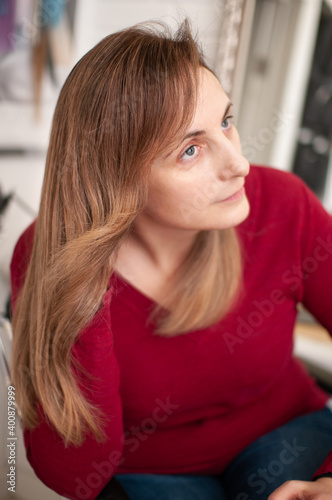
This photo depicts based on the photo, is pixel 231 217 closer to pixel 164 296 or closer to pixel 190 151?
pixel 190 151

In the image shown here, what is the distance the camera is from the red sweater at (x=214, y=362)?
0.88 m

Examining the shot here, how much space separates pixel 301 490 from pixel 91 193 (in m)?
0.54

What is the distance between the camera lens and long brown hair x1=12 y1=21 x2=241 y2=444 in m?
0.73

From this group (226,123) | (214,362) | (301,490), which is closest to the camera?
(301,490)

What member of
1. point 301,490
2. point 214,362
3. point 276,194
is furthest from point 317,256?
point 301,490

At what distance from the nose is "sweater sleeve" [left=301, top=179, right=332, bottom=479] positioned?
0.23 metres

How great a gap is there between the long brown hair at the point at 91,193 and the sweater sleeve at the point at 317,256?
0.72ft

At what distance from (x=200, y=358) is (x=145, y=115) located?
46 centimetres

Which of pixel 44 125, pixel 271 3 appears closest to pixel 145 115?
pixel 44 125

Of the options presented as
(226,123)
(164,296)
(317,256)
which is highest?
(226,123)

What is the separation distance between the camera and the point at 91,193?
772mm

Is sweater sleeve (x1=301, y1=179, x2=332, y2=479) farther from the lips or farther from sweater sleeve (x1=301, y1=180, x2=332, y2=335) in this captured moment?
the lips

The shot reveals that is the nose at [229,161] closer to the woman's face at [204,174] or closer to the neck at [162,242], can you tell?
the woman's face at [204,174]

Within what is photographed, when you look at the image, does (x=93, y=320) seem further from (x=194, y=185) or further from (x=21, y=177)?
(x=21, y=177)
